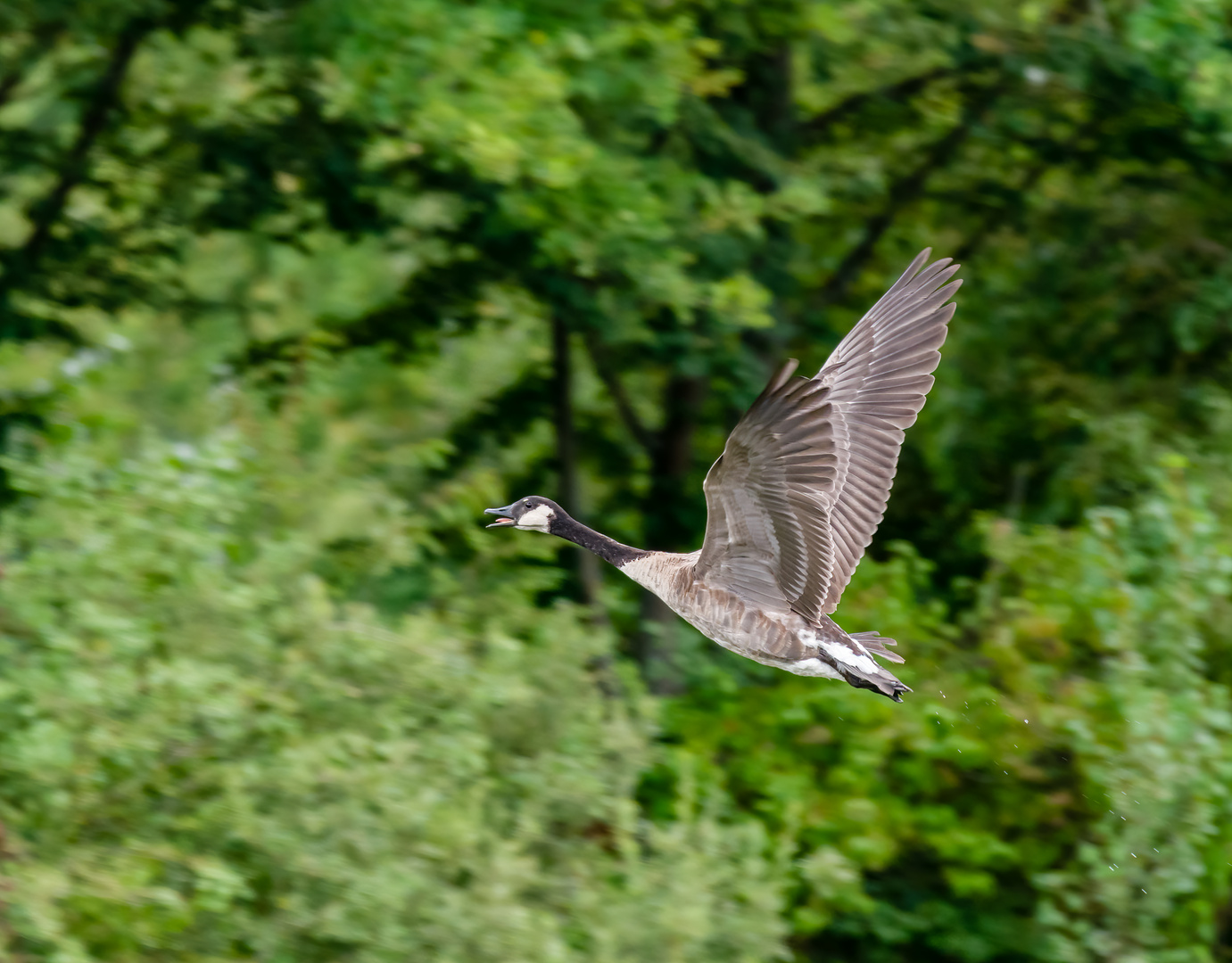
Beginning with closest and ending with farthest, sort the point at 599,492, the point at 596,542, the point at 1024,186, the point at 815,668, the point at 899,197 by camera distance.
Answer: the point at 815,668
the point at 596,542
the point at 599,492
the point at 899,197
the point at 1024,186

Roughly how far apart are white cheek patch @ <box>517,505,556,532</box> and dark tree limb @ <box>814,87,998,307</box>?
4347 mm

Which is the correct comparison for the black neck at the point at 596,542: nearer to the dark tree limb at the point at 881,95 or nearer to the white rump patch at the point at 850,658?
the white rump patch at the point at 850,658

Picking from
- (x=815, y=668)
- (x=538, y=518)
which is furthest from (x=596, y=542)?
(x=815, y=668)

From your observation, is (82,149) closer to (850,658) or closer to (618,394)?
(618,394)

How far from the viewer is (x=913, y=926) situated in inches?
341

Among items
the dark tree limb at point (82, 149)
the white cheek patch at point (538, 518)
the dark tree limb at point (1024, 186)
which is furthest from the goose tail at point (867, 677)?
the dark tree limb at point (1024, 186)

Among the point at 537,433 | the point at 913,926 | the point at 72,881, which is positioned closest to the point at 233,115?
the point at 537,433

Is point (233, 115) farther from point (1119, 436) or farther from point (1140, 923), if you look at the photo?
point (1140, 923)

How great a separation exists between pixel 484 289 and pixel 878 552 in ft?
9.90

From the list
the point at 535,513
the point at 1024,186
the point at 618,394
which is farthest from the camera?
the point at 1024,186

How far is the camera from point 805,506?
4.28 metres

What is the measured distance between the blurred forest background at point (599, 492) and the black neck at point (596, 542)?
69.8 inches

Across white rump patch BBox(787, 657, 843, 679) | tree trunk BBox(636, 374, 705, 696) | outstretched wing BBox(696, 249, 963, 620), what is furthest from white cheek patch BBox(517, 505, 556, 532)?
tree trunk BBox(636, 374, 705, 696)

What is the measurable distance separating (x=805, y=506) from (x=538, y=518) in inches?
52.5
